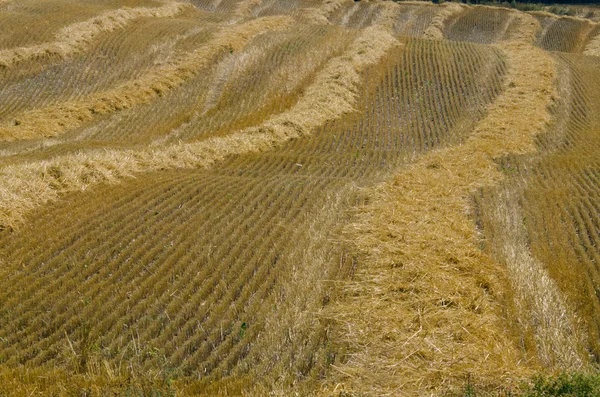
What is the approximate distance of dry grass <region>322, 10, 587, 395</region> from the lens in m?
5.96

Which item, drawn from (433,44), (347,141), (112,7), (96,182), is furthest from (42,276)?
(112,7)

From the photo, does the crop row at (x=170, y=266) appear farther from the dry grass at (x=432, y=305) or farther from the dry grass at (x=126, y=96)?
the dry grass at (x=126, y=96)

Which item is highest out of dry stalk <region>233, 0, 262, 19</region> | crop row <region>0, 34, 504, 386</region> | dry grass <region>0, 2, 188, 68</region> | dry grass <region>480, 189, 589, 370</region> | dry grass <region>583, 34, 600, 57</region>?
dry stalk <region>233, 0, 262, 19</region>

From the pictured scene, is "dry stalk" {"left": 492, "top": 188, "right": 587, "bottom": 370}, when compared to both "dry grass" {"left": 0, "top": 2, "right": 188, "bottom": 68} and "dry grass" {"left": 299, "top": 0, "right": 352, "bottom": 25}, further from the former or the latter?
"dry grass" {"left": 299, "top": 0, "right": 352, "bottom": 25}

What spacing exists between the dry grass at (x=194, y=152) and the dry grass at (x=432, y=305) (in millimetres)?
6966

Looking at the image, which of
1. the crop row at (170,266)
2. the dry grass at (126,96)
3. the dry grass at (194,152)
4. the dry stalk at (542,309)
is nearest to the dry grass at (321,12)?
the dry grass at (126,96)

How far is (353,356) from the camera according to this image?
6.31 meters

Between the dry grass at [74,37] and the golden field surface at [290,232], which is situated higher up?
the dry grass at [74,37]

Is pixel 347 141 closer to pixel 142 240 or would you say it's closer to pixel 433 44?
pixel 142 240

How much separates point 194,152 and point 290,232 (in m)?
7.40

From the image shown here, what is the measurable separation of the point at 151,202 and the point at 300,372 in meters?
6.70

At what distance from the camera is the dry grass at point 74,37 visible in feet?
84.9

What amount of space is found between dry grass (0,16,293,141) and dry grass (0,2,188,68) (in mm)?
5499

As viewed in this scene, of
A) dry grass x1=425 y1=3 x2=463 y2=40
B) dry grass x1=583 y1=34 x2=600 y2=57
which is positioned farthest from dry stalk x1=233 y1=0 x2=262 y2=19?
dry grass x1=583 y1=34 x2=600 y2=57
